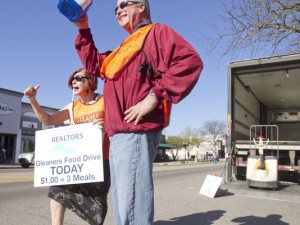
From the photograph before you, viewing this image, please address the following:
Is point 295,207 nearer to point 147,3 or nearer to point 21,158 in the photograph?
point 147,3

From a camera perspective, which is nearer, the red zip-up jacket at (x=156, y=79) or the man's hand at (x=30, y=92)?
the red zip-up jacket at (x=156, y=79)

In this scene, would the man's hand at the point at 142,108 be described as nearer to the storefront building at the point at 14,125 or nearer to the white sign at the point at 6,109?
the storefront building at the point at 14,125

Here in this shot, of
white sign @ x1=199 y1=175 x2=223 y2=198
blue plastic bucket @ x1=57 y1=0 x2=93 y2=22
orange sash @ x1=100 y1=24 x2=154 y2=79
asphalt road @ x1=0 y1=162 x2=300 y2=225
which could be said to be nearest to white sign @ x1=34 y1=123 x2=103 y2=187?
orange sash @ x1=100 y1=24 x2=154 y2=79

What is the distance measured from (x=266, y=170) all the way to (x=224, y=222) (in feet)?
11.1

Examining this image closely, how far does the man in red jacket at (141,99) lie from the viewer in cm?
197

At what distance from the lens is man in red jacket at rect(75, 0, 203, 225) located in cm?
197

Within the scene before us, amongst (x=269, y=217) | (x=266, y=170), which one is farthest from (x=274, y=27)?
(x=269, y=217)

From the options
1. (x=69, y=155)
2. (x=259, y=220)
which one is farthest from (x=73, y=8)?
(x=259, y=220)

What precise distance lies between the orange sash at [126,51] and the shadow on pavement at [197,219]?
3.05 meters

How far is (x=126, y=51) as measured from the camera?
7.33ft

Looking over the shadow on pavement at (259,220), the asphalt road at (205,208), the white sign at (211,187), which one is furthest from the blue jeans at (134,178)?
the white sign at (211,187)

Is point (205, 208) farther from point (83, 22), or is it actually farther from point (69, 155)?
point (83, 22)

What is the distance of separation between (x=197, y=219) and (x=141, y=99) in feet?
11.5

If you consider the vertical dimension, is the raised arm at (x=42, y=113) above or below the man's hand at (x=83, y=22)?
below
